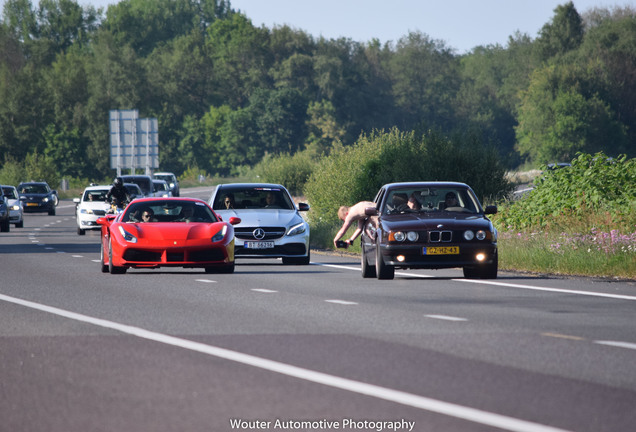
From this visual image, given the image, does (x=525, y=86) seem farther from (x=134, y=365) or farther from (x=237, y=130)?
(x=134, y=365)

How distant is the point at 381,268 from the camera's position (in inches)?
780

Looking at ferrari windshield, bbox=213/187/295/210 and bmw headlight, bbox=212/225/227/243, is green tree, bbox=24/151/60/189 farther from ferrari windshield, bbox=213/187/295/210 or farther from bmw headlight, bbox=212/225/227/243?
bmw headlight, bbox=212/225/227/243

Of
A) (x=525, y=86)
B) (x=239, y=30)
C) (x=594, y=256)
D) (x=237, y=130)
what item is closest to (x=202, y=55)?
(x=239, y=30)

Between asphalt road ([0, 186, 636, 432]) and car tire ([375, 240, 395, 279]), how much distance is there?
731 millimetres

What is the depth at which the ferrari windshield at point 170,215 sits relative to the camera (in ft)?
71.4

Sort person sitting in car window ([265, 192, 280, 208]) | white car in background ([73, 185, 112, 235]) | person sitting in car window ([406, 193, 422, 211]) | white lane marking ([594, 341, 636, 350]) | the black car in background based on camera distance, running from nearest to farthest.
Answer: white lane marking ([594, 341, 636, 350])
person sitting in car window ([406, 193, 422, 211])
person sitting in car window ([265, 192, 280, 208])
white car in background ([73, 185, 112, 235])
the black car in background

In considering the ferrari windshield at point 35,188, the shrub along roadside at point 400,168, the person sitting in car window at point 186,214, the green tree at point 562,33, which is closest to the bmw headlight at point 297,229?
the person sitting in car window at point 186,214

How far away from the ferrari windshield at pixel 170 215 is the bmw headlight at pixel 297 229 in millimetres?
1952

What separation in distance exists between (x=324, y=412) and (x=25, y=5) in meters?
159

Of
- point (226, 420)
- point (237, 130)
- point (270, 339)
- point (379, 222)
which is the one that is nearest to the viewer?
point (226, 420)

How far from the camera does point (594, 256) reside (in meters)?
21.4

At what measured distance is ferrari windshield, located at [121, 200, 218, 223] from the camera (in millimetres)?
21766

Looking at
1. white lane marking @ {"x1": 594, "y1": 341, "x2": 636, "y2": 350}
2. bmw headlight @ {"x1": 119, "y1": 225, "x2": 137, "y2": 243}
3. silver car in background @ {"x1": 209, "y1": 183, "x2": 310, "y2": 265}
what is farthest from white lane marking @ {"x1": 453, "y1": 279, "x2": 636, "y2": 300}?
bmw headlight @ {"x1": 119, "y1": 225, "x2": 137, "y2": 243}

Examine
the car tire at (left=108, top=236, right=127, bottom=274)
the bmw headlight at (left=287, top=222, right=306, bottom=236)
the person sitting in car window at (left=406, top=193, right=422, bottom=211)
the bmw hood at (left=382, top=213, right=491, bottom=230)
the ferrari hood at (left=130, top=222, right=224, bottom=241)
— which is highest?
the person sitting in car window at (left=406, top=193, right=422, bottom=211)
